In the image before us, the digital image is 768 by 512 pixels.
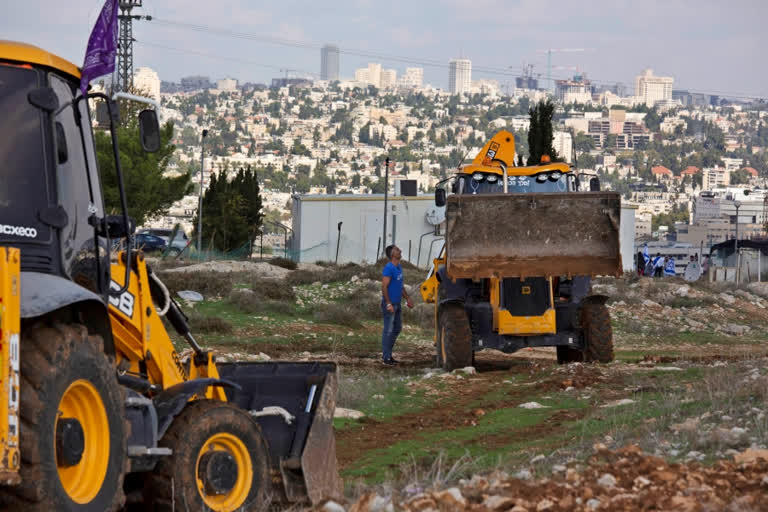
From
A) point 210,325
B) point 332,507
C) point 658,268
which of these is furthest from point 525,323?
A: point 658,268

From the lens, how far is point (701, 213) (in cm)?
16250

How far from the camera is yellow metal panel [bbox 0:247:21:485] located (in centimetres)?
549

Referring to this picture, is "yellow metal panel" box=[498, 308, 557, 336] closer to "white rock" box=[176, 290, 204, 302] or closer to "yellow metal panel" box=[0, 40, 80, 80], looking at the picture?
"yellow metal panel" box=[0, 40, 80, 80]

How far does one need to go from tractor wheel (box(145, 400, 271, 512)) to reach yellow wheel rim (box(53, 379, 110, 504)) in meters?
0.74

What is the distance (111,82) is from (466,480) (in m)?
3.46

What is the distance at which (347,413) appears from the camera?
1339 centimetres

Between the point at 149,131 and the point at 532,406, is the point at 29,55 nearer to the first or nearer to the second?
the point at 149,131

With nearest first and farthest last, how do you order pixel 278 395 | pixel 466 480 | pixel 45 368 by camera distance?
pixel 45 368
pixel 466 480
pixel 278 395

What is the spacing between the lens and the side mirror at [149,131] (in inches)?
282

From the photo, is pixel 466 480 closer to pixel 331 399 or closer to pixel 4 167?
pixel 331 399

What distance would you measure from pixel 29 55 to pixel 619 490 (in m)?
4.04


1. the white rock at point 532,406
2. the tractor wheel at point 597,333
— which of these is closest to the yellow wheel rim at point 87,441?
the white rock at point 532,406

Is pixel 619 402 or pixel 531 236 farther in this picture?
pixel 531 236

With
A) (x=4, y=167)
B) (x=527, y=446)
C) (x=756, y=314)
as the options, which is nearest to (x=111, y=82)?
(x=4, y=167)
